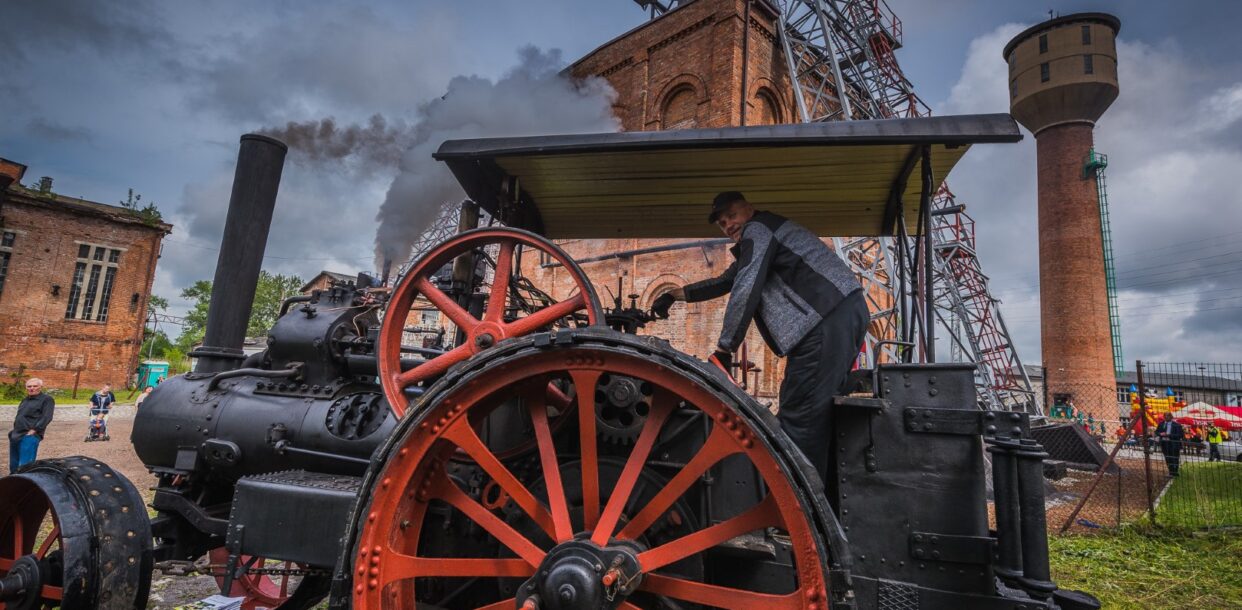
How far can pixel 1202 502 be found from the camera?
765 cm

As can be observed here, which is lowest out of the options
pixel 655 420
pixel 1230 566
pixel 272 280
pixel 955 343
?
pixel 1230 566

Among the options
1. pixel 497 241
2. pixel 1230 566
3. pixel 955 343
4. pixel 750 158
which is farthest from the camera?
pixel 955 343

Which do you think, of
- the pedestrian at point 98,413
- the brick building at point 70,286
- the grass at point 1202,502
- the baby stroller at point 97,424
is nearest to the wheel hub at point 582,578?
the grass at point 1202,502

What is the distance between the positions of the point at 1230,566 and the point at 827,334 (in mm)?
6080

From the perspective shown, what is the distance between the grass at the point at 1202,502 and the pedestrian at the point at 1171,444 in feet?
0.60

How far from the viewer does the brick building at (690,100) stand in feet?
44.5

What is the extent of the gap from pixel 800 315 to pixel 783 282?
0.56 ft

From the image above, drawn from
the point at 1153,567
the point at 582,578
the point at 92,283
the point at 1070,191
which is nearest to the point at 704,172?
the point at 582,578

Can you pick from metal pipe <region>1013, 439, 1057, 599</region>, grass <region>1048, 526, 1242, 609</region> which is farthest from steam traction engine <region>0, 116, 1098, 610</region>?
grass <region>1048, 526, 1242, 609</region>

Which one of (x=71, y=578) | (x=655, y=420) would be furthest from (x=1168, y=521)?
(x=71, y=578)

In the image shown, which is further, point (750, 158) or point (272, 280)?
point (272, 280)

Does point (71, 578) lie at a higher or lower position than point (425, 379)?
lower

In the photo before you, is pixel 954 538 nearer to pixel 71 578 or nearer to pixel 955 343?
pixel 71 578

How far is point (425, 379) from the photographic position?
2.68 meters
